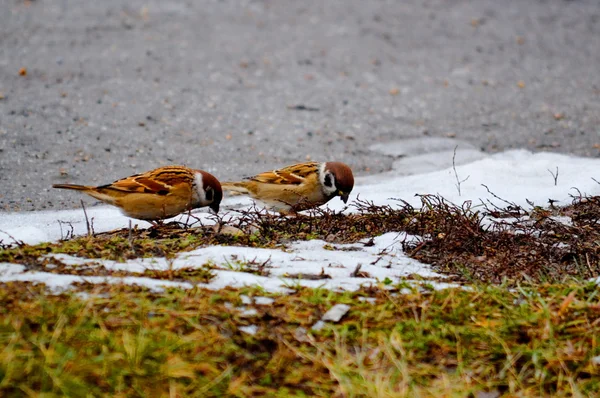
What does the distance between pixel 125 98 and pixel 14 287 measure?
18.8 ft

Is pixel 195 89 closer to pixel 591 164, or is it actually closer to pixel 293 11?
pixel 293 11

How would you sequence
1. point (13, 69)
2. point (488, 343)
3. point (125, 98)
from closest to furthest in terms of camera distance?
point (488, 343), point (125, 98), point (13, 69)

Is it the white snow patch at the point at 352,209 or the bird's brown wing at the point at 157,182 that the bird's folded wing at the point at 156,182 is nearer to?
the bird's brown wing at the point at 157,182

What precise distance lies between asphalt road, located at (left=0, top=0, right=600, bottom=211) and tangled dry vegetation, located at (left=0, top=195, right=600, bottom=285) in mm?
1923

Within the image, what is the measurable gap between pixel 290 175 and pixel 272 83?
13.2 ft

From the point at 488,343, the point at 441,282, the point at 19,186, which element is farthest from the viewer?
the point at 19,186

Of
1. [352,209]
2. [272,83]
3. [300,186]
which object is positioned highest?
[272,83]

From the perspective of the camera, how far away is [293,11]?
1233 centimetres

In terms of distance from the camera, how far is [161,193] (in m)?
5.35

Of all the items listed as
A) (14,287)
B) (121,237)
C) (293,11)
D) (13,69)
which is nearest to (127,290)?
(14,287)

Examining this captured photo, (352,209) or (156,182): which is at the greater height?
(156,182)

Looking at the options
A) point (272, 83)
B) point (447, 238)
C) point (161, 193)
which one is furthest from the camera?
point (272, 83)

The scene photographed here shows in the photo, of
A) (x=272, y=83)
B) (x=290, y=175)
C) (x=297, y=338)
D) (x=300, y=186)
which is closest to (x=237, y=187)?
(x=290, y=175)

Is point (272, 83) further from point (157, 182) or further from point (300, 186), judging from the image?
point (157, 182)
